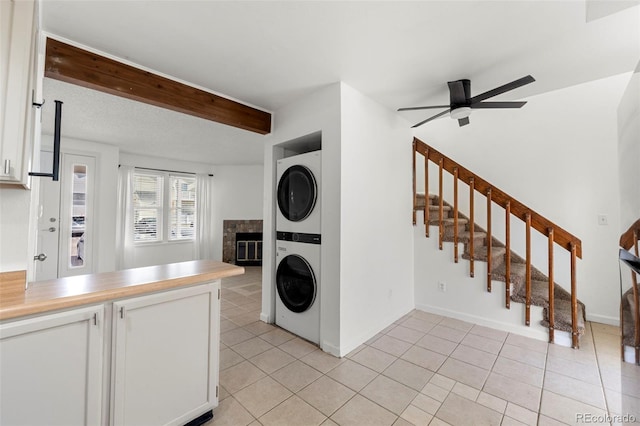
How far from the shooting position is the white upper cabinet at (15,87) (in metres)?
1.14

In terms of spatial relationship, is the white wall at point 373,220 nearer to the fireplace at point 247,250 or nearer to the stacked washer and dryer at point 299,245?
the stacked washer and dryer at point 299,245

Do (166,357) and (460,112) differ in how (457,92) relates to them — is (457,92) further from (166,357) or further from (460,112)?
(166,357)

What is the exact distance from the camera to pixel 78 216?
4406 mm

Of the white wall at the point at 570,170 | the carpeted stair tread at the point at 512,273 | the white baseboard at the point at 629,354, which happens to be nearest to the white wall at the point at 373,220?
the white wall at the point at 570,170

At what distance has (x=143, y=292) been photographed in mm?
1312

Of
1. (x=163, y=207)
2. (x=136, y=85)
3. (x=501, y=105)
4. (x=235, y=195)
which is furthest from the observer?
(x=235, y=195)

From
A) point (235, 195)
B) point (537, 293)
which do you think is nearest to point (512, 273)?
point (537, 293)

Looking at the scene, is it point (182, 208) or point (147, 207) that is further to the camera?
point (182, 208)

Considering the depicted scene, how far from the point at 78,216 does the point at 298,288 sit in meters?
4.29

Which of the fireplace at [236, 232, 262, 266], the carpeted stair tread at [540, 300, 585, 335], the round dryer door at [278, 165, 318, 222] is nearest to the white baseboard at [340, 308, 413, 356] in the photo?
the round dryer door at [278, 165, 318, 222]

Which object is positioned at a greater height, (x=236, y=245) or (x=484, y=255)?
(x=484, y=255)

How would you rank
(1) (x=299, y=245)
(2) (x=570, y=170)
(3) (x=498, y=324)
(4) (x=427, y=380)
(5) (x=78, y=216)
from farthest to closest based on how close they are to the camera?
(5) (x=78, y=216) → (2) (x=570, y=170) → (3) (x=498, y=324) → (1) (x=299, y=245) → (4) (x=427, y=380)

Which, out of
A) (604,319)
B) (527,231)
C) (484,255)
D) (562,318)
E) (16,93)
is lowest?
(604,319)

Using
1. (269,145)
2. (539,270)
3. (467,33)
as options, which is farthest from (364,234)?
(539,270)
